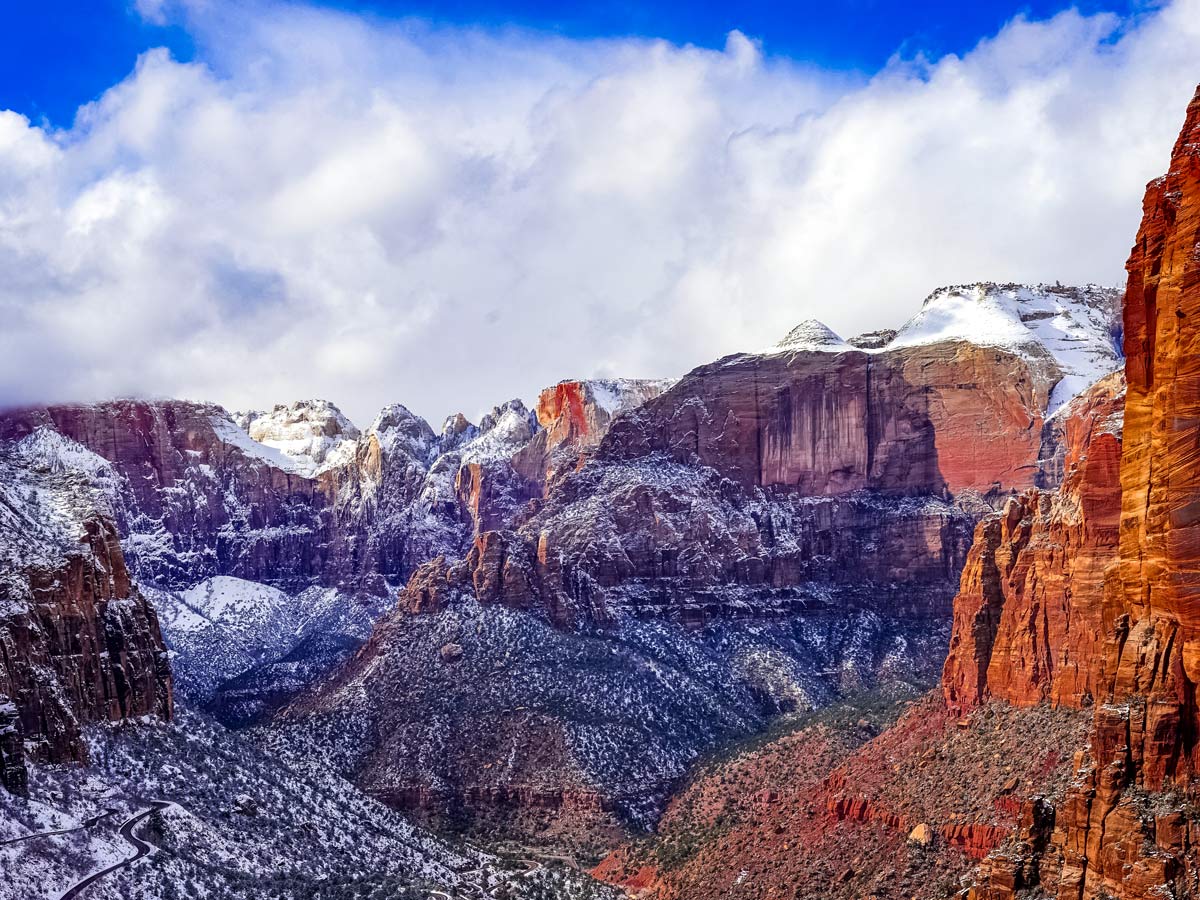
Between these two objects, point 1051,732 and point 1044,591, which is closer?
point 1051,732

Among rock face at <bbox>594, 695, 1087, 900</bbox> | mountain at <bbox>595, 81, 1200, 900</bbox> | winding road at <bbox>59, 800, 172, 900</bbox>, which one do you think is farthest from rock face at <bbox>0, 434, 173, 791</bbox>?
mountain at <bbox>595, 81, 1200, 900</bbox>

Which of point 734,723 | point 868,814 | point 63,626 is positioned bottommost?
point 734,723

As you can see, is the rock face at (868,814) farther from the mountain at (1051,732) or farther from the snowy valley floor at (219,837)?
the snowy valley floor at (219,837)

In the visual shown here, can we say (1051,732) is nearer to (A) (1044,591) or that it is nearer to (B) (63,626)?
(A) (1044,591)

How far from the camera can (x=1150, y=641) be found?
59.3 m

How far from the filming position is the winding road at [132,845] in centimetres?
8181

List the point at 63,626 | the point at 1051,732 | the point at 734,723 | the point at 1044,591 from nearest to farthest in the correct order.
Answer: the point at 1051,732 < the point at 1044,591 < the point at 63,626 < the point at 734,723

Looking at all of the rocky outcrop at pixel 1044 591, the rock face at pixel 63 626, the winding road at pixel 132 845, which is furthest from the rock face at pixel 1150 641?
the rock face at pixel 63 626

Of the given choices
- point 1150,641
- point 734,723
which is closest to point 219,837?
point 1150,641

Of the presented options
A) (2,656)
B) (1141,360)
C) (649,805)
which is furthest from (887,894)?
(649,805)

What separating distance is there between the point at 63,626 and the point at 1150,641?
242ft

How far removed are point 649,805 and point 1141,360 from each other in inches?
4032

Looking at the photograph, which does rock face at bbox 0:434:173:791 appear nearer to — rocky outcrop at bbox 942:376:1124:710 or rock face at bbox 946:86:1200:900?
rocky outcrop at bbox 942:376:1124:710

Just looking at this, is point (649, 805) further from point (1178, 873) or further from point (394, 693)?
point (1178, 873)
